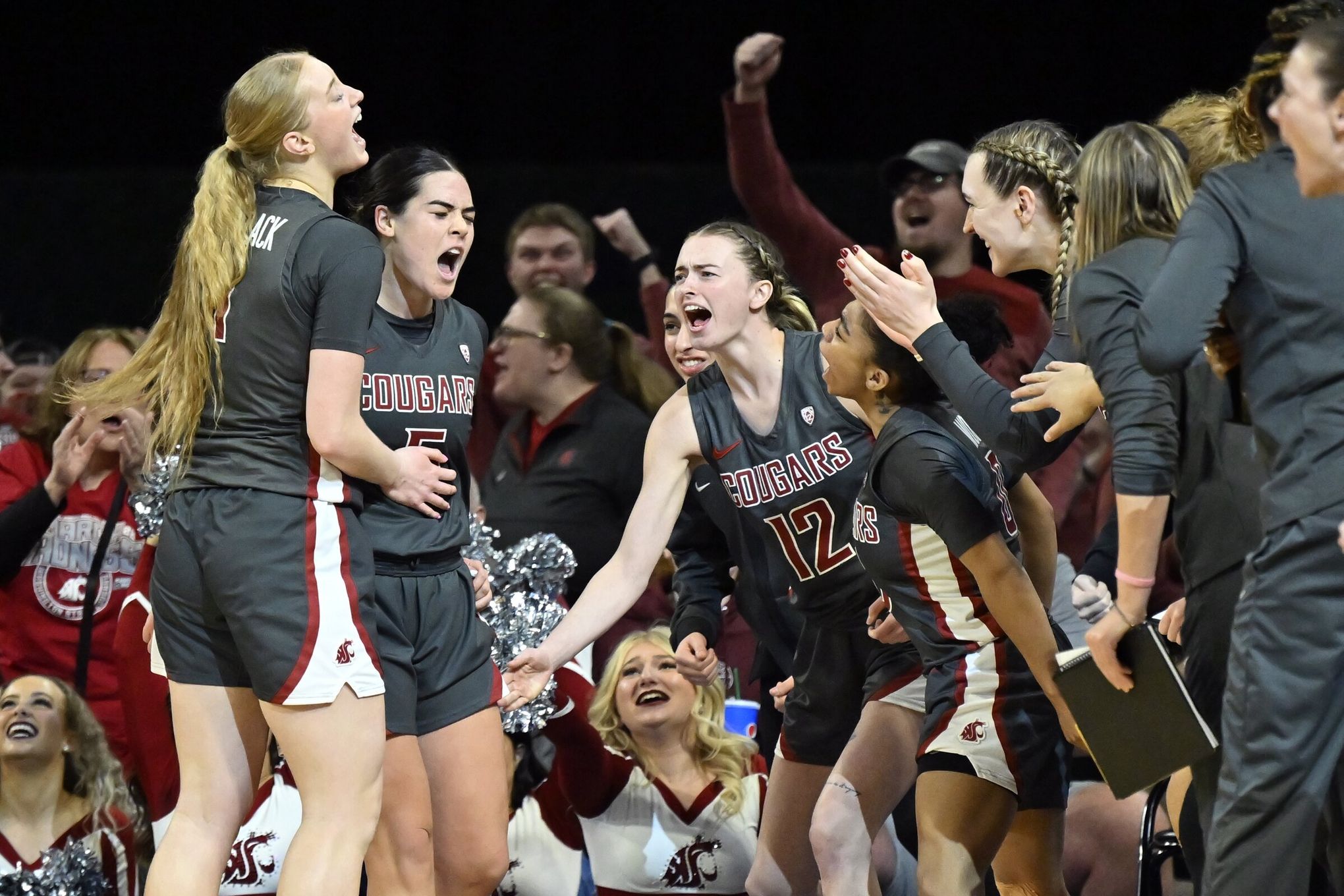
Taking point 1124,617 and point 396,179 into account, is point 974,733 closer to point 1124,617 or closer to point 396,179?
point 1124,617

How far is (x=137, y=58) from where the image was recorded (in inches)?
305

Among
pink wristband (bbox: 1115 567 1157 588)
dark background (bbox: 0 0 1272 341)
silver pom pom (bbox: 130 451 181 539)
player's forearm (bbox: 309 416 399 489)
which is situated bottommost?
pink wristband (bbox: 1115 567 1157 588)

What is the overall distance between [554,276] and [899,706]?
281cm

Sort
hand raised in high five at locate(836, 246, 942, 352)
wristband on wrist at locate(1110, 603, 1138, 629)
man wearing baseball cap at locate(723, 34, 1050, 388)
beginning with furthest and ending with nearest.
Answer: man wearing baseball cap at locate(723, 34, 1050, 388)
hand raised in high five at locate(836, 246, 942, 352)
wristband on wrist at locate(1110, 603, 1138, 629)

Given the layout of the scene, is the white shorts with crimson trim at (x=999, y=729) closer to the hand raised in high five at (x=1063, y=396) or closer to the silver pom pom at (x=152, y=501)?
the hand raised in high five at (x=1063, y=396)

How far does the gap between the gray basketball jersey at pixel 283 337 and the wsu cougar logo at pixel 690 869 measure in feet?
5.77

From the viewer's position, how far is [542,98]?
7562 millimetres

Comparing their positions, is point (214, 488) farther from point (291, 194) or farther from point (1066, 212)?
point (1066, 212)

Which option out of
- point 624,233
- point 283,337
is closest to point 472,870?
point 283,337

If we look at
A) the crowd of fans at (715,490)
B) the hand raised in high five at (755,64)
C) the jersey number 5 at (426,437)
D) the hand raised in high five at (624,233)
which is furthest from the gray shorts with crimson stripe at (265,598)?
the hand raised in high five at (624,233)

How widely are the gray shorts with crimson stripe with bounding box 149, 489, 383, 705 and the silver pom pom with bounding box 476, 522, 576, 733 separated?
3.87ft

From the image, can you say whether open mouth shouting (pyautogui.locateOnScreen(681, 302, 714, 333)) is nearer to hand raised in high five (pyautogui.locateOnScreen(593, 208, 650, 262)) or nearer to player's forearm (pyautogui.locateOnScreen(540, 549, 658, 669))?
player's forearm (pyautogui.locateOnScreen(540, 549, 658, 669))

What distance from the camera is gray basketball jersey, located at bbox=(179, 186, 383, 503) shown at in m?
2.70

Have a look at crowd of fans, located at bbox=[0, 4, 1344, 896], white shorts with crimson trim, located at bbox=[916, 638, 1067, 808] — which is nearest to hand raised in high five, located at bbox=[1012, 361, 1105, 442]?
crowd of fans, located at bbox=[0, 4, 1344, 896]
